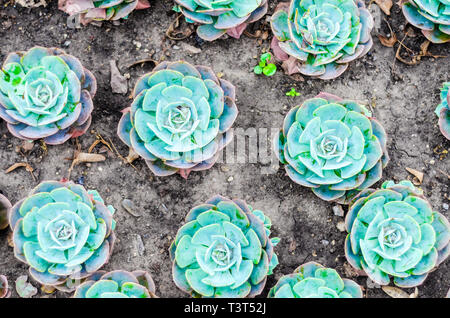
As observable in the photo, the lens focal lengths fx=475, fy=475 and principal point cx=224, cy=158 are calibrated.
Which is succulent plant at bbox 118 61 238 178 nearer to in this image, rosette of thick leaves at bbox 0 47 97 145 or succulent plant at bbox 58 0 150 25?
rosette of thick leaves at bbox 0 47 97 145

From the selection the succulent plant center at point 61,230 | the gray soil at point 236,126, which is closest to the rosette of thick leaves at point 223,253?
the gray soil at point 236,126

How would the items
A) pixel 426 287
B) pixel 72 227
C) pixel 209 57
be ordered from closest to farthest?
pixel 72 227, pixel 426 287, pixel 209 57

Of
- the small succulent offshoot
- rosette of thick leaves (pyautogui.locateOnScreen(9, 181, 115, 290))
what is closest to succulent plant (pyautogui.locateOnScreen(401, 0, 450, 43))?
the small succulent offshoot

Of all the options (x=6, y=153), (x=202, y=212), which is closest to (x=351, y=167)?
(x=202, y=212)

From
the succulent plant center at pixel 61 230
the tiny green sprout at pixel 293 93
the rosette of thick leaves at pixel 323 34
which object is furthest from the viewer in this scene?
the tiny green sprout at pixel 293 93

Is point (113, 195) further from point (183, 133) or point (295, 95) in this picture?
point (295, 95)

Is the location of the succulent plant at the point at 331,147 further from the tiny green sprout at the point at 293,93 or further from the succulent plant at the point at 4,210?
the succulent plant at the point at 4,210

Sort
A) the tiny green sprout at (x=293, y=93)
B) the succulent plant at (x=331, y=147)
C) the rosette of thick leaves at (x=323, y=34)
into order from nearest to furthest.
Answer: the succulent plant at (x=331, y=147) < the rosette of thick leaves at (x=323, y=34) < the tiny green sprout at (x=293, y=93)

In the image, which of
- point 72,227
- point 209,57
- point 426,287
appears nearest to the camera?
point 72,227
